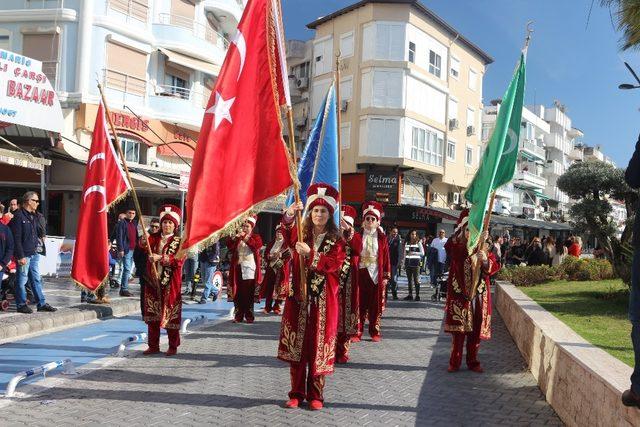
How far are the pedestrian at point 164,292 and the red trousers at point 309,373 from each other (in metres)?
2.69

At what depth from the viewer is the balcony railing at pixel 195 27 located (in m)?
25.5

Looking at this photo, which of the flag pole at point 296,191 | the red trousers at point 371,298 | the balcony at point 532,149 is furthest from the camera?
the balcony at point 532,149

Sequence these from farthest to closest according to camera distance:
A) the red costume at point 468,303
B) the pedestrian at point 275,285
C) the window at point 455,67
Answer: the window at point 455,67 < the pedestrian at point 275,285 < the red costume at point 468,303

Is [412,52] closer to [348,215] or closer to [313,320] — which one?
[348,215]

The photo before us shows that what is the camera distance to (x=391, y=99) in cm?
3494

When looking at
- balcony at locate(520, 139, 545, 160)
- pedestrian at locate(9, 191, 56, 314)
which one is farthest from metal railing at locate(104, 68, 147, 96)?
balcony at locate(520, 139, 545, 160)

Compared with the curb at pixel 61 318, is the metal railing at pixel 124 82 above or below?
above

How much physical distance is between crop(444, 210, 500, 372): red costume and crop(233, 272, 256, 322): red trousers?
4735mm

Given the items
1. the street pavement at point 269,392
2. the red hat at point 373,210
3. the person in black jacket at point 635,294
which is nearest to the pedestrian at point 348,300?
the street pavement at point 269,392

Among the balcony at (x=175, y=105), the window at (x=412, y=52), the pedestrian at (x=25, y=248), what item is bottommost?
the pedestrian at (x=25, y=248)

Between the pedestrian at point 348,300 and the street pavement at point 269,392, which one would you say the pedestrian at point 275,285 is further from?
the pedestrian at point 348,300

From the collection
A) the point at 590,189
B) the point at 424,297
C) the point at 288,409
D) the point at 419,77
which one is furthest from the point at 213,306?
the point at 419,77

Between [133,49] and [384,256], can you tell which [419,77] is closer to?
[133,49]

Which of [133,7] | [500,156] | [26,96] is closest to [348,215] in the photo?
[500,156]
